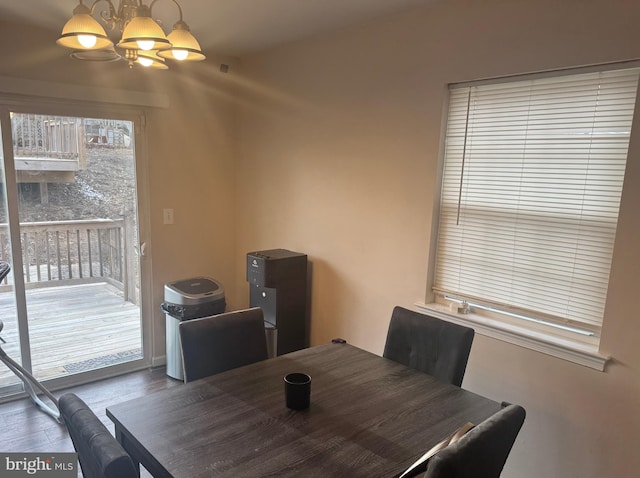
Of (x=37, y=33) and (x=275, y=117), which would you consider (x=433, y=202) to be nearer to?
(x=275, y=117)

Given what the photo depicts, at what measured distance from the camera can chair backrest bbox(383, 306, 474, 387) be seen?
77.7 inches

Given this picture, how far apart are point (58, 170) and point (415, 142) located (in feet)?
7.89

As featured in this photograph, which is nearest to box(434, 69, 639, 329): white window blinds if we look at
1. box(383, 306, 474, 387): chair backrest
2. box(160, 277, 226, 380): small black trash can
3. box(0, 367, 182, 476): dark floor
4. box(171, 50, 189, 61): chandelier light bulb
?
box(383, 306, 474, 387): chair backrest

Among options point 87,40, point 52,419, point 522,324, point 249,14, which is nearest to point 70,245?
point 52,419

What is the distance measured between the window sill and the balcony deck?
2.41 metres

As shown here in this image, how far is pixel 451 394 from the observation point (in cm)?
175

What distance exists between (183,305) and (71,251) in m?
0.90

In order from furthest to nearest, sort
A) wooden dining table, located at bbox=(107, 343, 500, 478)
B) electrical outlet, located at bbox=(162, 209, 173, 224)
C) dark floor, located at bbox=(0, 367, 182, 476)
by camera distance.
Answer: electrical outlet, located at bbox=(162, 209, 173, 224), dark floor, located at bbox=(0, 367, 182, 476), wooden dining table, located at bbox=(107, 343, 500, 478)

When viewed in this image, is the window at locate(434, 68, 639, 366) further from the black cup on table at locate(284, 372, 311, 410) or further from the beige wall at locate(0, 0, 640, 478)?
the black cup on table at locate(284, 372, 311, 410)

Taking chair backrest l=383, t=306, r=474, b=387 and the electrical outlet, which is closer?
chair backrest l=383, t=306, r=474, b=387

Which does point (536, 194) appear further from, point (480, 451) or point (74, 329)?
point (74, 329)

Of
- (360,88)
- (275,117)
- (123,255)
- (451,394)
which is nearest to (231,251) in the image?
(123,255)

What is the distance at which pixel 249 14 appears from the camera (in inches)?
103

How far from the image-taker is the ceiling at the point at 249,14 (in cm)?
240
